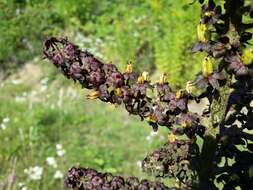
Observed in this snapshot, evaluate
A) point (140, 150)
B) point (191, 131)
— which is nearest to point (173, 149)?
point (191, 131)

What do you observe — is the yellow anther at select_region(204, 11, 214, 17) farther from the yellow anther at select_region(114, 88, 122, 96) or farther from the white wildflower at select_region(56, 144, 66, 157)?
the white wildflower at select_region(56, 144, 66, 157)

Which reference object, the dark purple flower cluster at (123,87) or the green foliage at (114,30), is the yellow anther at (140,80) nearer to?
the dark purple flower cluster at (123,87)

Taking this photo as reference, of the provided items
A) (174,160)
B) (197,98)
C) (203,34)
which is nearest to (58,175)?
(174,160)

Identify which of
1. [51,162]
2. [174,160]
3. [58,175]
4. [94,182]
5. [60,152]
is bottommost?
[94,182]

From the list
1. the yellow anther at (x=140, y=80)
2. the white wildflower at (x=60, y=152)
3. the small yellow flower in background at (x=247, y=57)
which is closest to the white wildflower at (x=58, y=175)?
the white wildflower at (x=60, y=152)

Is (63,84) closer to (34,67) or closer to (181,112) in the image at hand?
(34,67)

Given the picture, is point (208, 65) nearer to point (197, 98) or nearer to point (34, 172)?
point (197, 98)
